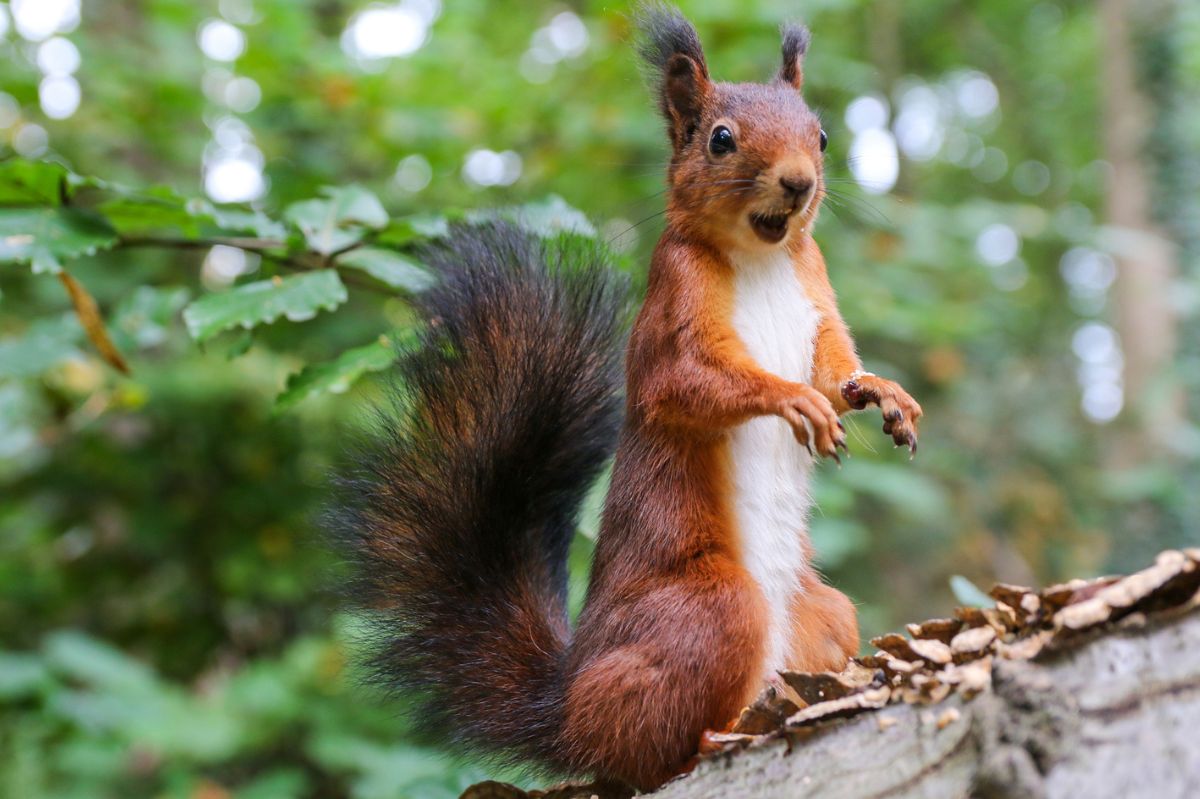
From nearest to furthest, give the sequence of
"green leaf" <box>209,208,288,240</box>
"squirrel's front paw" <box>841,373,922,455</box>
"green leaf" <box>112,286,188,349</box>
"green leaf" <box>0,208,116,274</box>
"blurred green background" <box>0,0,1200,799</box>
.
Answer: "squirrel's front paw" <box>841,373,922,455</box> < "green leaf" <box>0,208,116,274</box> < "green leaf" <box>209,208,288,240</box> < "green leaf" <box>112,286,188,349</box> < "blurred green background" <box>0,0,1200,799</box>

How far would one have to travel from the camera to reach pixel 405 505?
1.33 metres

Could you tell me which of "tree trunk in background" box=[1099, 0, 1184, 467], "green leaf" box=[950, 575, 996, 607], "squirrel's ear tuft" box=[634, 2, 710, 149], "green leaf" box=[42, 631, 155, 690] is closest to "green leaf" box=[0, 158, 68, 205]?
"squirrel's ear tuft" box=[634, 2, 710, 149]

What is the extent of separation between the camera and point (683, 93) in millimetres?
1321

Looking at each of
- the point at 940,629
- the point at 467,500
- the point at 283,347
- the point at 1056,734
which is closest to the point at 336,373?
the point at 467,500

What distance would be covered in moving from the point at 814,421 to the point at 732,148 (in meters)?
0.37

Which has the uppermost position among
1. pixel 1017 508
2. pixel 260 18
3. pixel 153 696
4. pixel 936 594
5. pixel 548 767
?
pixel 260 18

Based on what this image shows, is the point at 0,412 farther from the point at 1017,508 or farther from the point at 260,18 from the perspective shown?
the point at 1017,508

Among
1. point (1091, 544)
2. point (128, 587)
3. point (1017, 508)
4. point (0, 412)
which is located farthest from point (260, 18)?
point (1091, 544)

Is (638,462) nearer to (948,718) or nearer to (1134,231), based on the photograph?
(948,718)

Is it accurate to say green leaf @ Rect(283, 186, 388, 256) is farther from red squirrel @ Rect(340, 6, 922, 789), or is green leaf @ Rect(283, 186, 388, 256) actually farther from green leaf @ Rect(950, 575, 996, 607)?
green leaf @ Rect(950, 575, 996, 607)

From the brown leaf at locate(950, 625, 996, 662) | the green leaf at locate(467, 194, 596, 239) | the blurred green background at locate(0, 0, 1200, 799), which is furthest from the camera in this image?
the blurred green background at locate(0, 0, 1200, 799)

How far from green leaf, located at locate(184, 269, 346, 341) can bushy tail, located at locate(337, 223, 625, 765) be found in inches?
5.4

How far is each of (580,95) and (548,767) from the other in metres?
2.15

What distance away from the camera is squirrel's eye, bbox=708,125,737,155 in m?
1.19
